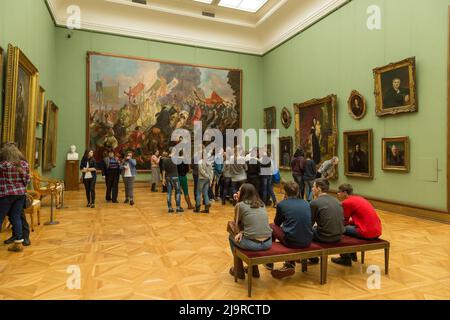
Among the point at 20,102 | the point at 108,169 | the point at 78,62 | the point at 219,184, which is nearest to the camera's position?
the point at 20,102

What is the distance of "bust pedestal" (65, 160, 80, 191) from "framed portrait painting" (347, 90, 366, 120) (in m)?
11.6

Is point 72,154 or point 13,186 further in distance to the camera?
point 72,154

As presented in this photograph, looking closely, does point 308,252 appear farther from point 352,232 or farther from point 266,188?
point 266,188

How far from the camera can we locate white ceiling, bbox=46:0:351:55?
45.3ft

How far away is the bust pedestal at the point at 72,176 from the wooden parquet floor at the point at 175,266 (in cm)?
635

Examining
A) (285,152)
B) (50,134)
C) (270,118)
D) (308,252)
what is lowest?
(308,252)

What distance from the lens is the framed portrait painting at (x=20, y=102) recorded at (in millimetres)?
6383

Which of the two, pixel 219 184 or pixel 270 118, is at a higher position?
pixel 270 118

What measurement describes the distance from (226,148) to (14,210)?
820 cm

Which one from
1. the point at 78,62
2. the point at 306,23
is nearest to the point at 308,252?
the point at 306,23

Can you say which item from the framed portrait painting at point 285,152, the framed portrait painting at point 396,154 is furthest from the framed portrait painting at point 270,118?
the framed portrait painting at point 396,154

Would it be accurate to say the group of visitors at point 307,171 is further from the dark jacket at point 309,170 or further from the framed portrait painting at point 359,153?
the framed portrait painting at point 359,153

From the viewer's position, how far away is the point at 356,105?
10.7 meters

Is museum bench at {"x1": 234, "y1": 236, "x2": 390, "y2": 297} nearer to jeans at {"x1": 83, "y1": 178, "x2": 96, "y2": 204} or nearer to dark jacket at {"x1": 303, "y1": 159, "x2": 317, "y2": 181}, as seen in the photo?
dark jacket at {"x1": 303, "y1": 159, "x2": 317, "y2": 181}
